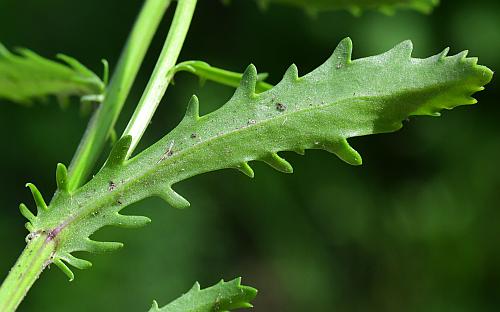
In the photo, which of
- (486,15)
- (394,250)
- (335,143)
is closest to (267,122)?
(335,143)

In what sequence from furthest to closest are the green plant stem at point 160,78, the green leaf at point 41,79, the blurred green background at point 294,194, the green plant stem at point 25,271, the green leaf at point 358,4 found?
1. the blurred green background at point 294,194
2. the green leaf at point 358,4
3. the green leaf at point 41,79
4. the green plant stem at point 160,78
5. the green plant stem at point 25,271

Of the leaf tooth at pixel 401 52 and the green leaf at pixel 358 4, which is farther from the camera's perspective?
the green leaf at pixel 358 4

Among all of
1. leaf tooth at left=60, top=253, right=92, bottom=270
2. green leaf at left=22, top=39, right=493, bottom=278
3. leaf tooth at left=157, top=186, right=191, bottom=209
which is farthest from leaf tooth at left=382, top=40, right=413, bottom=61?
leaf tooth at left=60, top=253, right=92, bottom=270

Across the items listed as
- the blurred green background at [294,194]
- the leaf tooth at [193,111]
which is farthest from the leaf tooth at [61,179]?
the blurred green background at [294,194]

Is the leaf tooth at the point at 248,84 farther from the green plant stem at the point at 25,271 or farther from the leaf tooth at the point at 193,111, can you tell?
the green plant stem at the point at 25,271

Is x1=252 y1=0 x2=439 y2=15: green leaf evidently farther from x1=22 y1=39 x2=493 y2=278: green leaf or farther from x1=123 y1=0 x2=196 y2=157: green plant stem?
x1=22 y1=39 x2=493 y2=278: green leaf

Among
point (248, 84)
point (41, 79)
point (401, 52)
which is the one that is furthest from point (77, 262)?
point (41, 79)

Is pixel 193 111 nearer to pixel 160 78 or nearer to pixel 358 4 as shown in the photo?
pixel 160 78

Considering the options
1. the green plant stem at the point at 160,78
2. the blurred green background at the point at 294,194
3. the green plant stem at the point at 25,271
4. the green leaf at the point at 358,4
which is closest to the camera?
the green plant stem at the point at 25,271
